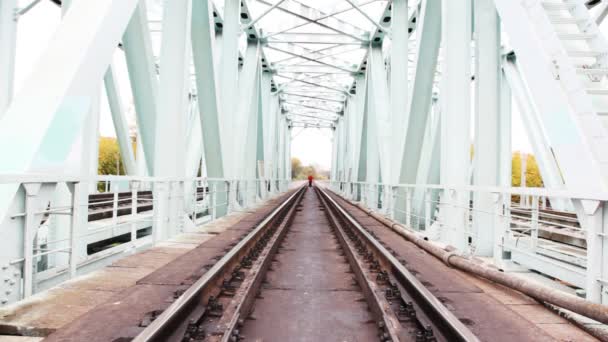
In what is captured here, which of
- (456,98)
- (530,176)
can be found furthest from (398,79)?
(530,176)

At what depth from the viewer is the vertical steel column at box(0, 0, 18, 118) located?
9.32 metres

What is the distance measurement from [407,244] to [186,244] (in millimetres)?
3486

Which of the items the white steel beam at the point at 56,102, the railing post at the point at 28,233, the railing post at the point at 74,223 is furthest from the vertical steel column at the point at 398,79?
the railing post at the point at 28,233

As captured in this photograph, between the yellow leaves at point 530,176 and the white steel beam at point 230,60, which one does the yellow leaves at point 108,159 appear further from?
the yellow leaves at point 530,176

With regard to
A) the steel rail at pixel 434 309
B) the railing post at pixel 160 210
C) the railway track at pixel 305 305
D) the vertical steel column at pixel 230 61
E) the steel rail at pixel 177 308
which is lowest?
the railway track at pixel 305 305

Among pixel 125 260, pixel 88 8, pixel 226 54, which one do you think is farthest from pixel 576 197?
pixel 226 54

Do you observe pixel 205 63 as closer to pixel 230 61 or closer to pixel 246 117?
pixel 230 61

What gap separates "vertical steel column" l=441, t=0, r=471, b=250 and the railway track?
7.05 ft

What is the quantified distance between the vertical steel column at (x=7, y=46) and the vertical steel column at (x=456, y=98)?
989cm

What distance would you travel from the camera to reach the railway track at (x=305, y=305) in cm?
258

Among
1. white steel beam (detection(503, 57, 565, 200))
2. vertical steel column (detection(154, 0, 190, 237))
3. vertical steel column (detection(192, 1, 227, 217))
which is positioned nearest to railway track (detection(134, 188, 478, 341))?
vertical steel column (detection(154, 0, 190, 237))

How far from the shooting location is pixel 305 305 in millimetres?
3615

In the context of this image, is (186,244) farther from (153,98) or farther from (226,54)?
(226,54)

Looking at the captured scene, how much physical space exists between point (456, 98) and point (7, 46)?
10.3 metres
